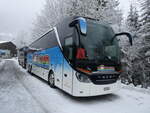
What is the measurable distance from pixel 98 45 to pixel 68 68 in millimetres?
1357

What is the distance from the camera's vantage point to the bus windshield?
13.4 ft

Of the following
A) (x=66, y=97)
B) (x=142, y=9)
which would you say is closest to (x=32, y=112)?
(x=66, y=97)

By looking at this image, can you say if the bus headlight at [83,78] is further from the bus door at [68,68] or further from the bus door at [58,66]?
the bus door at [58,66]

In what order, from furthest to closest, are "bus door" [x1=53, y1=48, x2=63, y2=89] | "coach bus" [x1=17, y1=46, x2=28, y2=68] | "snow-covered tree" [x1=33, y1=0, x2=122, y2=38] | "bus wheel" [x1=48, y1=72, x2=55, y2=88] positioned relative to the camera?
1. "coach bus" [x1=17, y1=46, x2=28, y2=68]
2. "snow-covered tree" [x1=33, y1=0, x2=122, y2=38]
3. "bus wheel" [x1=48, y1=72, x2=55, y2=88]
4. "bus door" [x1=53, y1=48, x2=63, y2=89]

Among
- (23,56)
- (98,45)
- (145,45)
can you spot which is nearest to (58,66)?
(98,45)

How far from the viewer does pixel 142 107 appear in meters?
4.03

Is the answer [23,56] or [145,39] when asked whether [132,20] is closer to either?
[145,39]

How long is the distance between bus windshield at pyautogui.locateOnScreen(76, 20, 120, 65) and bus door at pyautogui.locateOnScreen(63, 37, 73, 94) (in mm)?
501

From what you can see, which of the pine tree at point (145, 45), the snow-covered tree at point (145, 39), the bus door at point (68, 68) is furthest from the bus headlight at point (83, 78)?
the pine tree at point (145, 45)

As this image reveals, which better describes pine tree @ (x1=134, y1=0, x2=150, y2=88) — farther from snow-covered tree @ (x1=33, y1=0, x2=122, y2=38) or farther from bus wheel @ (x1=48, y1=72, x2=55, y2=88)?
bus wheel @ (x1=48, y1=72, x2=55, y2=88)

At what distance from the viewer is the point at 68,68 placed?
178 inches

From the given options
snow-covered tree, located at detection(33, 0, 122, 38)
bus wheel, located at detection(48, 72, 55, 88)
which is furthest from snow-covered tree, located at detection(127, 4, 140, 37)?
bus wheel, located at detection(48, 72, 55, 88)

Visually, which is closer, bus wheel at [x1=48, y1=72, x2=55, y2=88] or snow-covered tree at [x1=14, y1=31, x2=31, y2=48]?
bus wheel at [x1=48, y1=72, x2=55, y2=88]

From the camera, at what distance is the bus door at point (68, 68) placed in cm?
437
